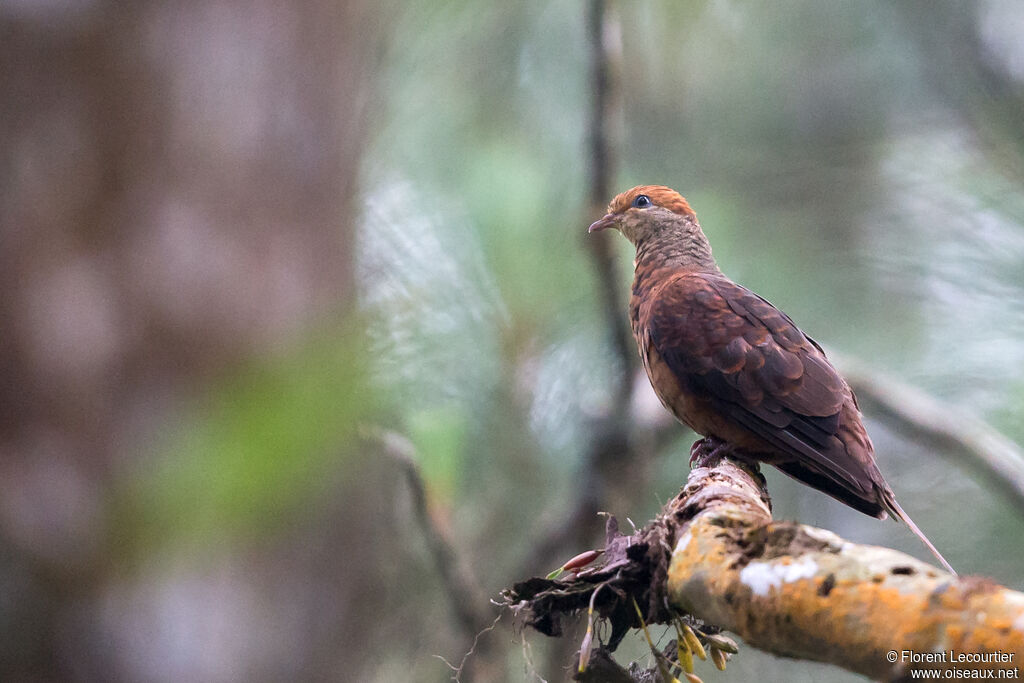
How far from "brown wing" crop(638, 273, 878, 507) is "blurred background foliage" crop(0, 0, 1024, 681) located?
0.62 m

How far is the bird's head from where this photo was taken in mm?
3447

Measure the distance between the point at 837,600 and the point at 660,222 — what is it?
2.54 metres

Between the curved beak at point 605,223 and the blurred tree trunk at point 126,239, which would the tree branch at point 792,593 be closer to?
the blurred tree trunk at point 126,239

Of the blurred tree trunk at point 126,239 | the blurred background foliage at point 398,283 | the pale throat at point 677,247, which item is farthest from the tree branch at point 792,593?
the pale throat at point 677,247

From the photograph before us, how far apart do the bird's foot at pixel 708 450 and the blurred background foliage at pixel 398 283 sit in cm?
60

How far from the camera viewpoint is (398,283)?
3.86 meters

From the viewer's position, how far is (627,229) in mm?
3506

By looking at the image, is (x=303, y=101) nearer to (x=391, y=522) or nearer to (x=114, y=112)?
(x=114, y=112)

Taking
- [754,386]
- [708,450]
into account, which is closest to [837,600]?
[754,386]

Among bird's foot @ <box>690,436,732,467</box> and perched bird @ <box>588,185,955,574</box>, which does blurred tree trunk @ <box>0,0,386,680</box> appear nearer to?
perched bird @ <box>588,185,955,574</box>

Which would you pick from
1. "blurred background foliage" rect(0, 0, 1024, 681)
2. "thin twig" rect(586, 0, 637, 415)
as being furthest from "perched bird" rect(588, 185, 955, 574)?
"blurred background foliage" rect(0, 0, 1024, 681)

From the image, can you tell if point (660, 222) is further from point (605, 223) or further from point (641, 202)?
point (605, 223)

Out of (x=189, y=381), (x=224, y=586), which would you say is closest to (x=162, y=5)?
(x=189, y=381)

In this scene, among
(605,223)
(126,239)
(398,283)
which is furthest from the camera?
(398,283)
